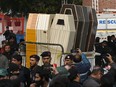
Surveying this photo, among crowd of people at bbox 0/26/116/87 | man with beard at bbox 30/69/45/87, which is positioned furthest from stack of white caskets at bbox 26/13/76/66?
man with beard at bbox 30/69/45/87

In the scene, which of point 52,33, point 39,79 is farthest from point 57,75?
point 52,33

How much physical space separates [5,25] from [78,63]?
48.5 ft

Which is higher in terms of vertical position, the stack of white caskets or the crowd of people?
the stack of white caskets

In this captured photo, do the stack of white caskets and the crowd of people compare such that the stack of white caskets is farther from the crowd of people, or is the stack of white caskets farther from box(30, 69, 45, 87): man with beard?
box(30, 69, 45, 87): man with beard

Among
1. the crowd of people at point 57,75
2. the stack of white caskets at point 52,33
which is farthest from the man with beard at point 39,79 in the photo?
the stack of white caskets at point 52,33

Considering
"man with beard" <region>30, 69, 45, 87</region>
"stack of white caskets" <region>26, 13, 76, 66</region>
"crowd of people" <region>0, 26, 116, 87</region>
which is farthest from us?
"stack of white caskets" <region>26, 13, 76, 66</region>

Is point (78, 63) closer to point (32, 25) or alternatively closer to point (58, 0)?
point (32, 25)

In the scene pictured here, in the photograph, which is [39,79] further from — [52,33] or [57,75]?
[52,33]

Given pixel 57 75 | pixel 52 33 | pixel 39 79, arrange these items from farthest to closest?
pixel 52 33, pixel 39 79, pixel 57 75

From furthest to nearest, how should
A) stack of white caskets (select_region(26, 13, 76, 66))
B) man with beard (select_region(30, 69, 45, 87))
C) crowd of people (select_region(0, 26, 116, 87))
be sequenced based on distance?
1. stack of white caskets (select_region(26, 13, 76, 66))
2. man with beard (select_region(30, 69, 45, 87))
3. crowd of people (select_region(0, 26, 116, 87))

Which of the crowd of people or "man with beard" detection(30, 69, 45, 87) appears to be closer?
the crowd of people

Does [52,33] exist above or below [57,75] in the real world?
above

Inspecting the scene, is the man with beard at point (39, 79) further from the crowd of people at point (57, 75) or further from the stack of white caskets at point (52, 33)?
the stack of white caskets at point (52, 33)

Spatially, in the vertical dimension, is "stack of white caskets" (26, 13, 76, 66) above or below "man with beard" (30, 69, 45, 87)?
above
